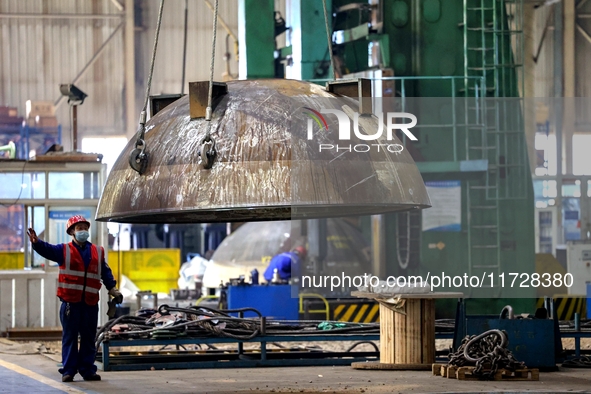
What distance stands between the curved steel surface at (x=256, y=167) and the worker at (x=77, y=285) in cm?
332

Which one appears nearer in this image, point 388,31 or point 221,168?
point 221,168

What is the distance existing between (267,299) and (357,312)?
1.84 metres

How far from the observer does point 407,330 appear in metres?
10.3

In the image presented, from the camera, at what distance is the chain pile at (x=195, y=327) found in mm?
10688

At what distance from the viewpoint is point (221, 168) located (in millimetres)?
5512

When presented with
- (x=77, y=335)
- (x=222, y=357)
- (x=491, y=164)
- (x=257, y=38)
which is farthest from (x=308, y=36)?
(x=77, y=335)

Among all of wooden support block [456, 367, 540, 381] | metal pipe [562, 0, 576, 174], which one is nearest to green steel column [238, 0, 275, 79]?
wooden support block [456, 367, 540, 381]

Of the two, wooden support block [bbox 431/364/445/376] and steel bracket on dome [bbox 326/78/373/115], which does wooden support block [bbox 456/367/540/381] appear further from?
steel bracket on dome [bbox 326/78/373/115]

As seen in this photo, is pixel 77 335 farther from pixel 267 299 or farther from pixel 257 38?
pixel 267 299

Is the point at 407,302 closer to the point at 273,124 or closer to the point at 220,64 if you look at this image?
the point at 273,124

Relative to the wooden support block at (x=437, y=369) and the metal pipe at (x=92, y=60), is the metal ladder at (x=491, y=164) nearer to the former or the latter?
the wooden support block at (x=437, y=369)

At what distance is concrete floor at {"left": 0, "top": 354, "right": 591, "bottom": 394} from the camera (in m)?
8.79

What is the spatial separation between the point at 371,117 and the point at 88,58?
3339cm

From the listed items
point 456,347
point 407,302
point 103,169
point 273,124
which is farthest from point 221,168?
point 103,169
